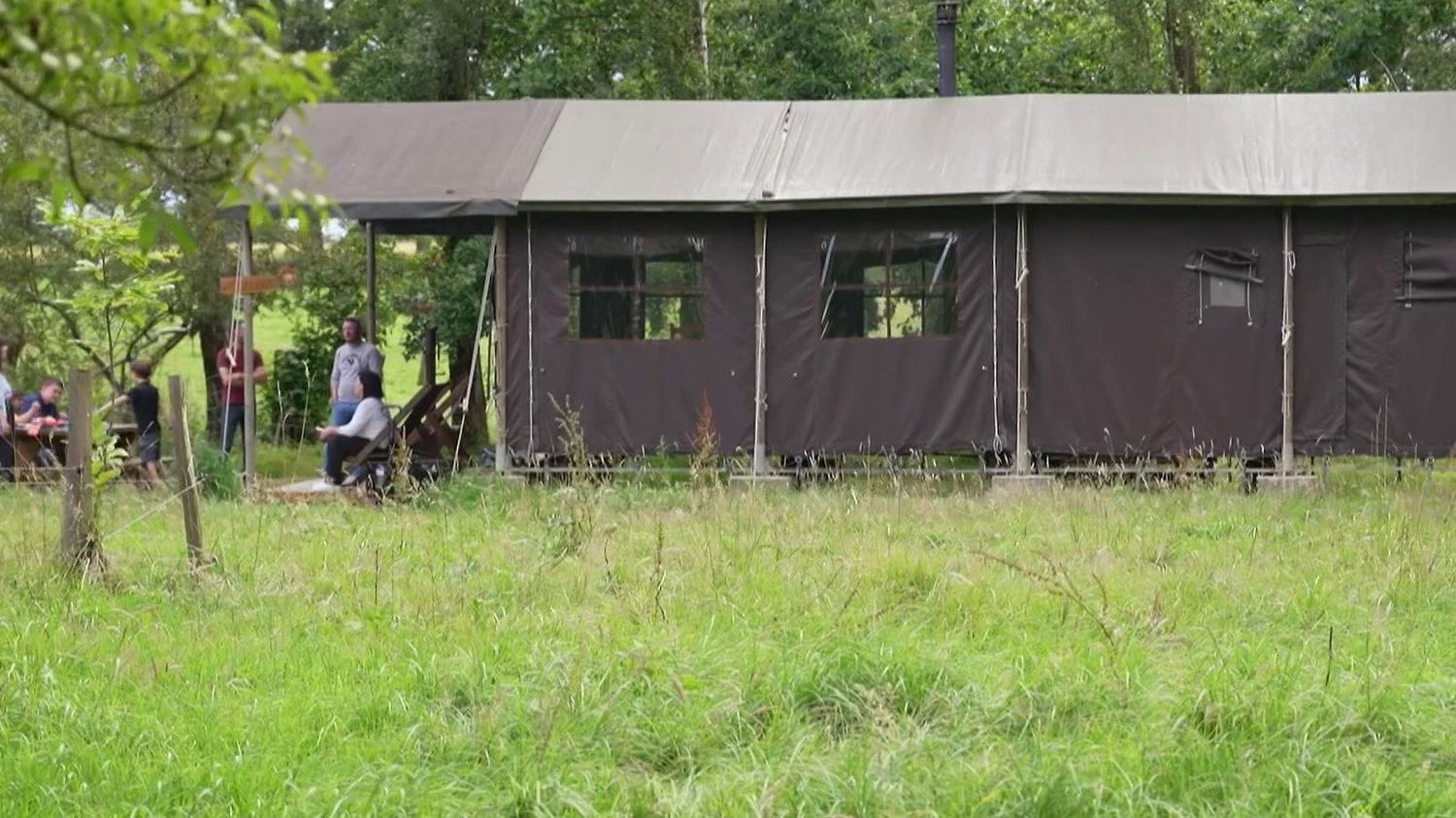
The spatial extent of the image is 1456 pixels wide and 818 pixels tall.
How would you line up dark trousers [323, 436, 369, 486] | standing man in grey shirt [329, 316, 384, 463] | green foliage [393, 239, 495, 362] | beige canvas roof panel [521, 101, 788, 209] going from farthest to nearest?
green foliage [393, 239, 495, 362] < standing man in grey shirt [329, 316, 384, 463] < dark trousers [323, 436, 369, 486] < beige canvas roof panel [521, 101, 788, 209]

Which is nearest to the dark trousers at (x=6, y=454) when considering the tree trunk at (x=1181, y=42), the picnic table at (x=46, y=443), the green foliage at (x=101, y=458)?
→ the picnic table at (x=46, y=443)

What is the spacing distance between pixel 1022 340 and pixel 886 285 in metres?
1.17

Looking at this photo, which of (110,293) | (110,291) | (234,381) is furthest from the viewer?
(234,381)

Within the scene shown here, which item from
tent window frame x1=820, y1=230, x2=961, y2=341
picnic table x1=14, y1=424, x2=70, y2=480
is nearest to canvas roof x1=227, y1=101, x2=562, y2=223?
tent window frame x1=820, y1=230, x2=961, y2=341

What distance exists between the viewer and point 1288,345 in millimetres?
14047

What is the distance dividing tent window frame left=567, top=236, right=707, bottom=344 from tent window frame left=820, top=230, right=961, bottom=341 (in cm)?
105

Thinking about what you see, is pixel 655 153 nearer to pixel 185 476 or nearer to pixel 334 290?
pixel 185 476

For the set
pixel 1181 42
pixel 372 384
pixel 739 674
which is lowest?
pixel 739 674

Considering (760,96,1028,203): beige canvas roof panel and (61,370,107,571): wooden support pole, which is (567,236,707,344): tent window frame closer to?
(760,96,1028,203): beige canvas roof panel

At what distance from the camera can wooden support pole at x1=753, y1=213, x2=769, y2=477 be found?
1432cm

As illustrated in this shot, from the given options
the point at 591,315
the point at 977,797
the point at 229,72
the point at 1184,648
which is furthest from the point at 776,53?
the point at 229,72

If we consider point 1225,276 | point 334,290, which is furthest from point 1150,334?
point 334,290

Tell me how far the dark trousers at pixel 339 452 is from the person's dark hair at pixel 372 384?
1.21 feet

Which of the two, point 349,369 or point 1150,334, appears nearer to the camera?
point 1150,334
